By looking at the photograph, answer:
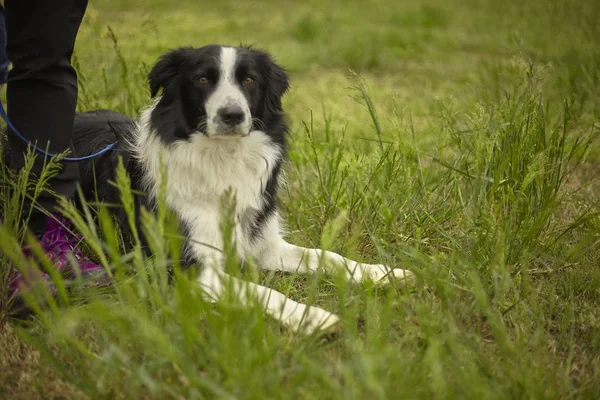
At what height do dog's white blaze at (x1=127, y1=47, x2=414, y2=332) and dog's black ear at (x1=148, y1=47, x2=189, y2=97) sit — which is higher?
dog's black ear at (x1=148, y1=47, x2=189, y2=97)

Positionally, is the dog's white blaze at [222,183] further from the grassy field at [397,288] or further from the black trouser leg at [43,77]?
the black trouser leg at [43,77]

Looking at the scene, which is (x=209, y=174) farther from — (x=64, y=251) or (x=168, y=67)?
(x=64, y=251)

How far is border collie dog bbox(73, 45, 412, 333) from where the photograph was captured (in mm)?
2654

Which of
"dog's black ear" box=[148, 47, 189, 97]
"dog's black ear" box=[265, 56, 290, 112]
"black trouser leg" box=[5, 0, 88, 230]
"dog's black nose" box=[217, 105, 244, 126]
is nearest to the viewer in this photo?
"black trouser leg" box=[5, 0, 88, 230]

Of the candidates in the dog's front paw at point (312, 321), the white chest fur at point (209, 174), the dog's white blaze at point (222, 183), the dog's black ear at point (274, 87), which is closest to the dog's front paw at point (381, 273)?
the dog's white blaze at point (222, 183)

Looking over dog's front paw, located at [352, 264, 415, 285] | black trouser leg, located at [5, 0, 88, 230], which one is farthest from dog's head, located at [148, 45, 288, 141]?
dog's front paw, located at [352, 264, 415, 285]

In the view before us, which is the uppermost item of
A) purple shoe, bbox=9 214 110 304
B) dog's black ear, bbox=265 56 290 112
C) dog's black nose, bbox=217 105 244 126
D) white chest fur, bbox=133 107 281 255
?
dog's black ear, bbox=265 56 290 112

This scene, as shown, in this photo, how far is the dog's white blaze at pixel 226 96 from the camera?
2625 mm

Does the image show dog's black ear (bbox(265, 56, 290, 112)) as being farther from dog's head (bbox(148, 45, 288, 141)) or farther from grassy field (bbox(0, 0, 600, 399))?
grassy field (bbox(0, 0, 600, 399))

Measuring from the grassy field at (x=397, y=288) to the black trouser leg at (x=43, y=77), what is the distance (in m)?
0.22

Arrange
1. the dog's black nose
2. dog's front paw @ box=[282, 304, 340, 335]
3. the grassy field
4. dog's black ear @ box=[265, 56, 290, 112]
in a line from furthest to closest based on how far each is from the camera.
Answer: dog's black ear @ box=[265, 56, 290, 112] < the dog's black nose < dog's front paw @ box=[282, 304, 340, 335] < the grassy field

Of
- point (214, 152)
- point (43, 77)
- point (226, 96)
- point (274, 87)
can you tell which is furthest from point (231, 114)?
point (43, 77)

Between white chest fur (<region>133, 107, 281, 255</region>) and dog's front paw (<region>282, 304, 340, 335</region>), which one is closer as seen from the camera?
dog's front paw (<region>282, 304, 340, 335</region>)

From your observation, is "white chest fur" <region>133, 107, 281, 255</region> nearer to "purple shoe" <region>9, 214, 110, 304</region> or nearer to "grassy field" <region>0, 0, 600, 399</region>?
"grassy field" <region>0, 0, 600, 399</region>
